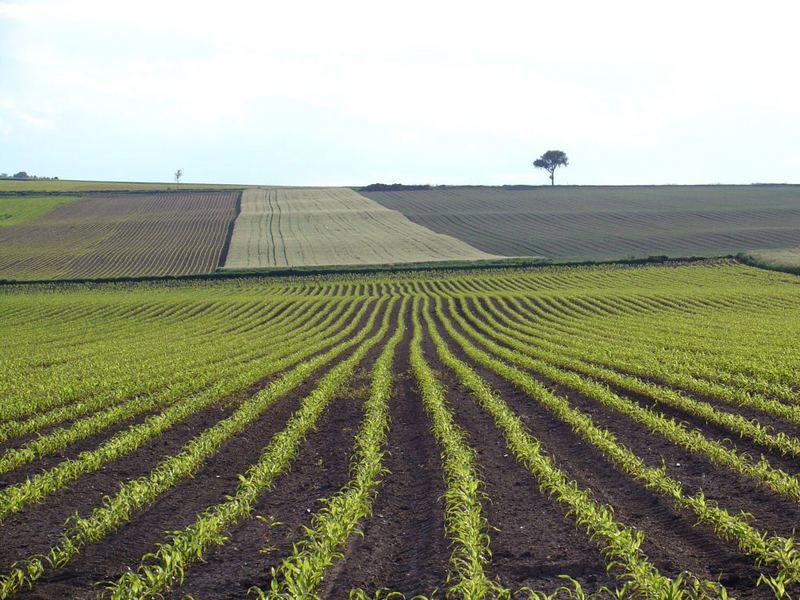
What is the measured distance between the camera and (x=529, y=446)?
1121 centimetres

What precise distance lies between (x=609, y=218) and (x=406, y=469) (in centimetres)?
10397

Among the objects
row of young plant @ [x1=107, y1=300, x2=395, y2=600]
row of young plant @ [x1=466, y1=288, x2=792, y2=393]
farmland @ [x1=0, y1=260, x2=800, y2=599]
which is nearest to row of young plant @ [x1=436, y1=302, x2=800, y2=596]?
farmland @ [x1=0, y1=260, x2=800, y2=599]

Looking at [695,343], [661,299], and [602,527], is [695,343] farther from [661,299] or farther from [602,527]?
[661,299]

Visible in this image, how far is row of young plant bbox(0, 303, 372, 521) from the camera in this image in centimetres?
921

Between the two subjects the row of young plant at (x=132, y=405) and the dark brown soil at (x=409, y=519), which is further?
the row of young plant at (x=132, y=405)

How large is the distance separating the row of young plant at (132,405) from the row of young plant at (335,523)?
5.72 meters

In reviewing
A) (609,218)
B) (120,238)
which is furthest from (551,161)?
(120,238)

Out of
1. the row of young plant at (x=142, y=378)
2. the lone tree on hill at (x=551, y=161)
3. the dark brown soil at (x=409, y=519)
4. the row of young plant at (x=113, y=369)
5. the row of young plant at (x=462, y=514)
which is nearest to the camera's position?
the row of young plant at (x=462, y=514)

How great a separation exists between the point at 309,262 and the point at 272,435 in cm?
6133

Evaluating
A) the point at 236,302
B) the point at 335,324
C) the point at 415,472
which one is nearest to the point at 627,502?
the point at 415,472

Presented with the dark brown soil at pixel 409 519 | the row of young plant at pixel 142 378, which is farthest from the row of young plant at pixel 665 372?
the row of young plant at pixel 142 378

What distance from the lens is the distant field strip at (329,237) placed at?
76188mm

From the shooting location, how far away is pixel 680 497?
8469 millimetres

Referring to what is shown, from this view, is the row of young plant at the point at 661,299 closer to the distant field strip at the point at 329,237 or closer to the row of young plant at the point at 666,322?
the row of young plant at the point at 666,322
